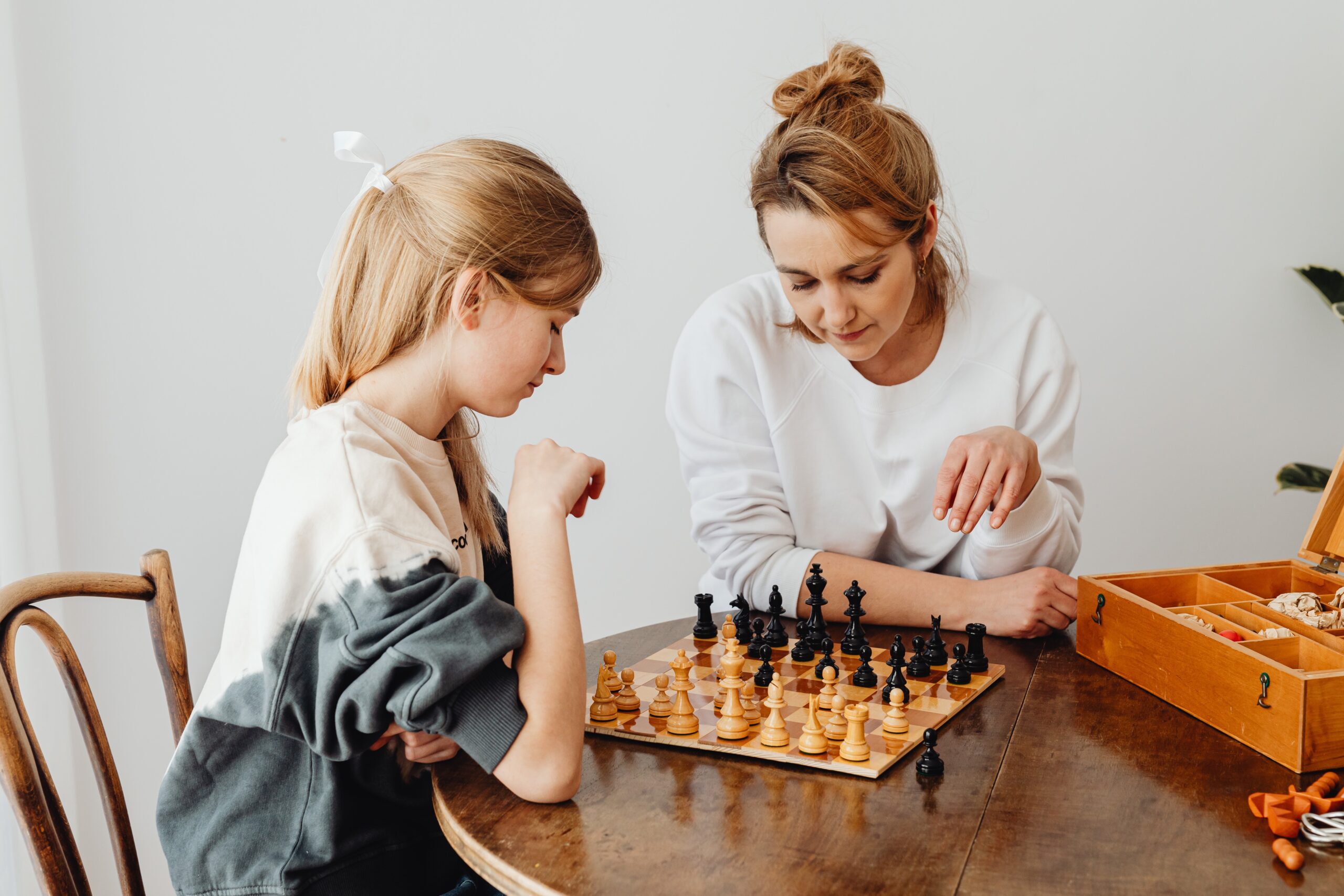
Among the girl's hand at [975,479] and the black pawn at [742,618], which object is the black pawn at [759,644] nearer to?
the black pawn at [742,618]

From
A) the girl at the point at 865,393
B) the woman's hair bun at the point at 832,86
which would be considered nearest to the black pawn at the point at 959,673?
the girl at the point at 865,393

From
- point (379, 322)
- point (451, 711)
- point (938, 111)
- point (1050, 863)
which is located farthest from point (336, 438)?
point (938, 111)

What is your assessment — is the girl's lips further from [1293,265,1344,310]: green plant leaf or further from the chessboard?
[1293,265,1344,310]: green plant leaf

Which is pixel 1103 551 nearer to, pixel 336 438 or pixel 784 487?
pixel 784 487

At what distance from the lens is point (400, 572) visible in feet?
3.48

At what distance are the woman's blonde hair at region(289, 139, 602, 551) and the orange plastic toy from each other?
3.12 feet

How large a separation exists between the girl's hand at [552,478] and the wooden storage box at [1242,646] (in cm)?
72

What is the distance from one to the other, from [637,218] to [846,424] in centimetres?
118

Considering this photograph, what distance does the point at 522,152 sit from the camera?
1358 millimetres

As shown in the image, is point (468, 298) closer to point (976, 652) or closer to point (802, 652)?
point (802, 652)

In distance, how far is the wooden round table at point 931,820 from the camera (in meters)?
0.88

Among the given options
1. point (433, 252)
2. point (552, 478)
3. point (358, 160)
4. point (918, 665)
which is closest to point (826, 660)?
point (918, 665)

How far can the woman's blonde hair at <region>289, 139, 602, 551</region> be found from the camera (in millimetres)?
1272

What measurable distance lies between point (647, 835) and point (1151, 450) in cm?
236
